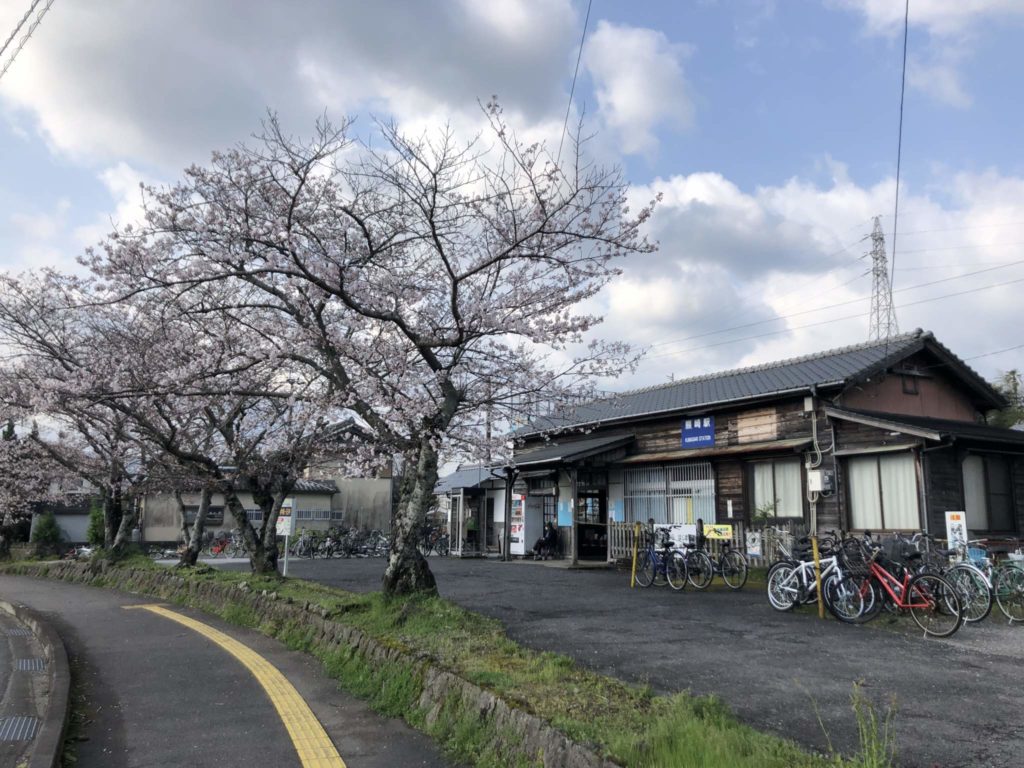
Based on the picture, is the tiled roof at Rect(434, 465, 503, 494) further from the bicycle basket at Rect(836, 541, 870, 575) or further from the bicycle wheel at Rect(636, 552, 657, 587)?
→ the bicycle basket at Rect(836, 541, 870, 575)

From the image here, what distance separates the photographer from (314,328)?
9492mm

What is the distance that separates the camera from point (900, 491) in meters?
13.8

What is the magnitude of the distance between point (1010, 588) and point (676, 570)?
16.7ft

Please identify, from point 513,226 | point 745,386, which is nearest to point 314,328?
point 513,226

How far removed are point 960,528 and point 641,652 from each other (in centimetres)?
723

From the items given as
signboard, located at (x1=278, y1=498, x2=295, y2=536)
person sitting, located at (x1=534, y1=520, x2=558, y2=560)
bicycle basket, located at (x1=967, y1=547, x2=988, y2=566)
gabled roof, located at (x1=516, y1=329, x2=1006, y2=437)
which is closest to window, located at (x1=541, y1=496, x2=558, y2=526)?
person sitting, located at (x1=534, y1=520, x2=558, y2=560)

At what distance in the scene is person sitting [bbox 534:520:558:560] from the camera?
70.4ft

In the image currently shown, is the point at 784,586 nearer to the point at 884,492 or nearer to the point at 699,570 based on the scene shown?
the point at 699,570

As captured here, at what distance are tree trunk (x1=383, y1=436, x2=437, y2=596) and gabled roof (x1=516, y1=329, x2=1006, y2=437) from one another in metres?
4.39

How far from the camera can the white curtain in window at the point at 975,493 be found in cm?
1441

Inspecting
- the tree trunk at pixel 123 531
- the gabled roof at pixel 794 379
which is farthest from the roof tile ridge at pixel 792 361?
the tree trunk at pixel 123 531

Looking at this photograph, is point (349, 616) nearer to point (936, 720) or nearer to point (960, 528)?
point (936, 720)

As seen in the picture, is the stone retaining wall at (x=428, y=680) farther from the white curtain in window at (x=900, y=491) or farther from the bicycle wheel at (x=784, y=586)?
the white curtain in window at (x=900, y=491)

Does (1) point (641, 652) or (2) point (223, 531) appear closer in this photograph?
(1) point (641, 652)
